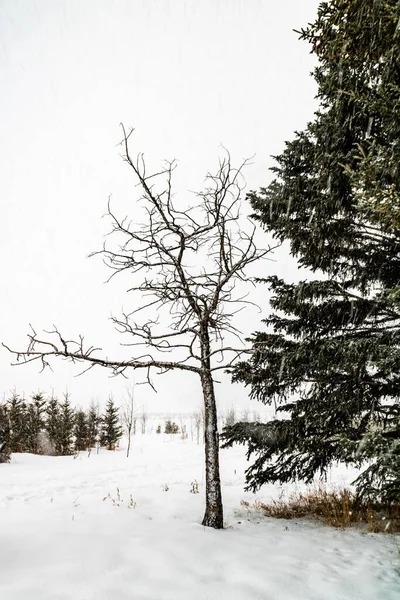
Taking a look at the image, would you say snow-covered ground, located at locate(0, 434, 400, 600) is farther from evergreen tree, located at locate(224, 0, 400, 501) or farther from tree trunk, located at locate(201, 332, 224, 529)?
evergreen tree, located at locate(224, 0, 400, 501)

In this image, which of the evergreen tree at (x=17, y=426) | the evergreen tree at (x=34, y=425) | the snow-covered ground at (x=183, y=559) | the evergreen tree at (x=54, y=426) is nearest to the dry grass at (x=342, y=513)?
the snow-covered ground at (x=183, y=559)

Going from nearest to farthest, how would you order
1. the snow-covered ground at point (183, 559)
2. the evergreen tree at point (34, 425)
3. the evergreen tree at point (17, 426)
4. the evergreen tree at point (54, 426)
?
the snow-covered ground at point (183, 559) < the evergreen tree at point (17, 426) < the evergreen tree at point (34, 425) < the evergreen tree at point (54, 426)

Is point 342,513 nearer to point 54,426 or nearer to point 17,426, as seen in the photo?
point 17,426

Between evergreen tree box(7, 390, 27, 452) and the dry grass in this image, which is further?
evergreen tree box(7, 390, 27, 452)

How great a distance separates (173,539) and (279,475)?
2416 millimetres

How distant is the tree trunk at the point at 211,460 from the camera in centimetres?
498

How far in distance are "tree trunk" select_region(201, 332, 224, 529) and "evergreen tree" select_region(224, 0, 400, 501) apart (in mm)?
564

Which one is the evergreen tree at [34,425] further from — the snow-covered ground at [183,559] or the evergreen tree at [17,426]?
the snow-covered ground at [183,559]

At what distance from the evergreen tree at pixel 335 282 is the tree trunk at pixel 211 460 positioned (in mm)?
564

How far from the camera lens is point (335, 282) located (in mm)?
5578

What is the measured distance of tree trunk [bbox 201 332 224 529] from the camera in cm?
498

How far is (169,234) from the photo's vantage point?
19.0 ft

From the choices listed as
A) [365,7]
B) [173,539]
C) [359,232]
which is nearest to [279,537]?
[173,539]

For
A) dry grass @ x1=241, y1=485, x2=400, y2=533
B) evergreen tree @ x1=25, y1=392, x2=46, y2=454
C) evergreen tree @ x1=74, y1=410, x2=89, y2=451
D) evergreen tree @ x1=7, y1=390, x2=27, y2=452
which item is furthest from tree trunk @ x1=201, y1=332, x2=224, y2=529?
evergreen tree @ x1=74, y1=410, x2=89, y2=451
